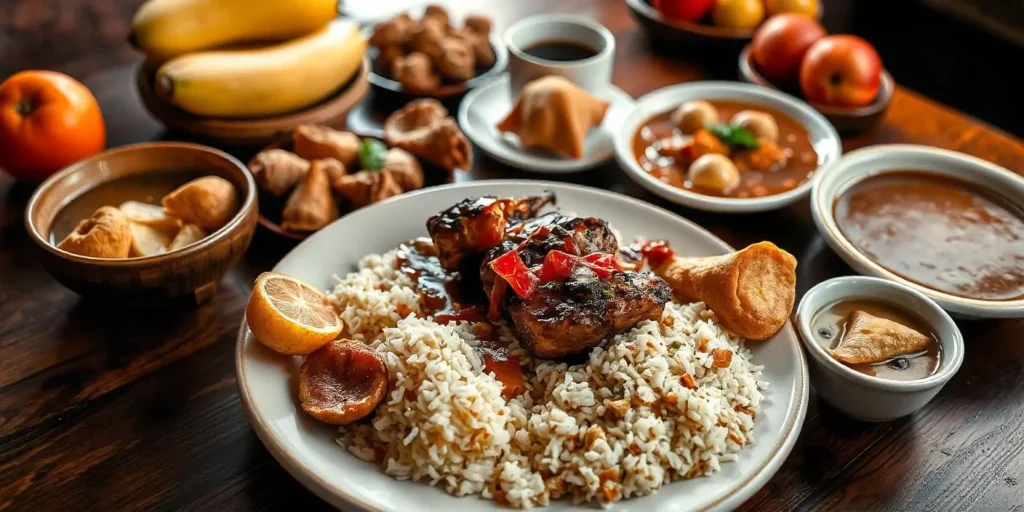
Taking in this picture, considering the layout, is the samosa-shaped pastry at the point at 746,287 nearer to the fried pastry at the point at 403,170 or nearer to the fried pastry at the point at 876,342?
the fried pastry at the point at 876,342

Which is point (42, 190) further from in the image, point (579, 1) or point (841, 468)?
point (579, 1)

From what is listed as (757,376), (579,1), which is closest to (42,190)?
(757,376)

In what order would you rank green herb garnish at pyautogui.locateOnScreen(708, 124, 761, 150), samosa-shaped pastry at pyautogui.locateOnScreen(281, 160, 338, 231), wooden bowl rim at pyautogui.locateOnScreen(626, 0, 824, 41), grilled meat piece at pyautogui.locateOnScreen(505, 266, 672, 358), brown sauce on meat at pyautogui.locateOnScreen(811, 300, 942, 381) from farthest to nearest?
wooden bowl rim at pyautogui.locateOnScreen(626, 0, 824, 41) < green herb garnish at pyautogui.locateOnScreen(708, 124, 761, 150) < samosa-shaped pastry at pyautogui.locateOnScreen(281, 160, 338, 231) < brown sauce on meat at pyautogui.locateOnScreen(811, 300, 942, 381) < grilled meat piece at pyautogui.locateOnScreen(505, 266, 672, 358)

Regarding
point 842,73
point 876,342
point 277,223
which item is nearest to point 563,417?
point 876,342

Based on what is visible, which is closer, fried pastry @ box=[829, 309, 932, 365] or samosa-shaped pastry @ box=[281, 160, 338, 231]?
fried pastry @ box=[829, 309, 932, 365]

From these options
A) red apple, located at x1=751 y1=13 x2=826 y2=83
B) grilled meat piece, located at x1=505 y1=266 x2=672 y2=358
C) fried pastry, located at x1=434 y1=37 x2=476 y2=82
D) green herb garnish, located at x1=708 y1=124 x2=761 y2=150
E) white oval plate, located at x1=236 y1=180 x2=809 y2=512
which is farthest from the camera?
red apple, located at x1=751 y1=13 x2=826 y2=83

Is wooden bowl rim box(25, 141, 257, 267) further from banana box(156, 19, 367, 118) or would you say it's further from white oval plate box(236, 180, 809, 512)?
banana box(156, 19, 367, 118)

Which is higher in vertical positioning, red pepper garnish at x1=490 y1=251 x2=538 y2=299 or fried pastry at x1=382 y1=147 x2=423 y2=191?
red pepper garnish at x1=490 y1=251 x2=538 y2=299

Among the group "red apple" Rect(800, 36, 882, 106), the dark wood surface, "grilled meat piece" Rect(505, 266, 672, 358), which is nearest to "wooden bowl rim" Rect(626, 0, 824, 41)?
"red apple" Rect(800, 36, 882, 106)
